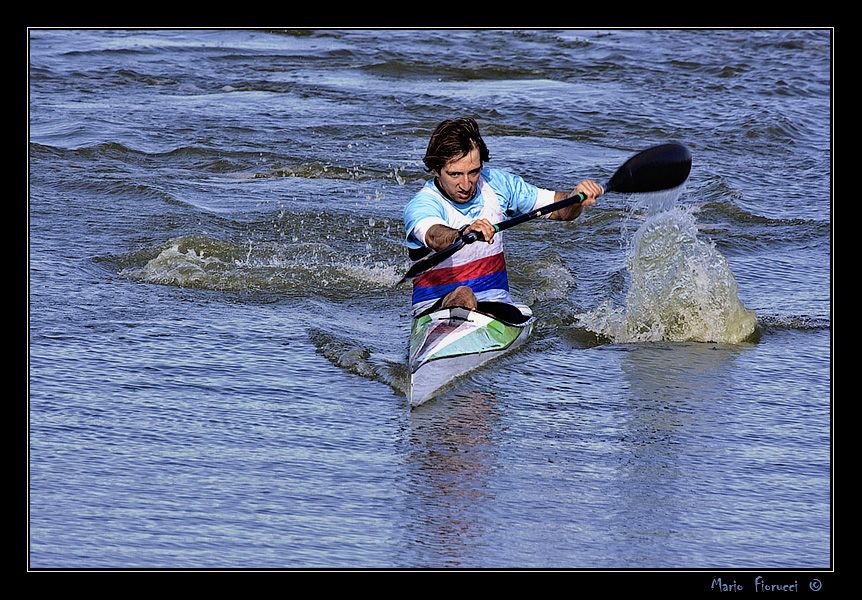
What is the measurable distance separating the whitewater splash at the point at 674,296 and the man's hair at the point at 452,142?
147cm

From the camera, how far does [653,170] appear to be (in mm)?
6562

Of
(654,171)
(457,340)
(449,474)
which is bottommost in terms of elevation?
(449,474)

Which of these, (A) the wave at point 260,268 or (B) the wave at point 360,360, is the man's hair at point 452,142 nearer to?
(B) the wave at point 360,360

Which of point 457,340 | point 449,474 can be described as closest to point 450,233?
point 457,340

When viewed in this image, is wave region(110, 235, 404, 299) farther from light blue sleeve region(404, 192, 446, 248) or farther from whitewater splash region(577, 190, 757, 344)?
light blue sleeve region(404, 192, 446, 248)

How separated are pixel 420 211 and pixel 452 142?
35 centimetres

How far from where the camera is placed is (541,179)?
1016 centimetres

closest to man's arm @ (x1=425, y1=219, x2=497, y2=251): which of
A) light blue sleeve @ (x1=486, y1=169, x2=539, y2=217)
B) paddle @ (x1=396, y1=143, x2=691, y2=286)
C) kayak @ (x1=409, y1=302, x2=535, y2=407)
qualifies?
kayak @ (x1=409, y1=302, x2=535, y2=407)

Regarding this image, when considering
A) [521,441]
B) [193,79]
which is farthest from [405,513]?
[193,79]

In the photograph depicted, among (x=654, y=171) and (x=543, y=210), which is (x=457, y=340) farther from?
(x=654, y=171)

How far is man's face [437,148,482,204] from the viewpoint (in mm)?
5703

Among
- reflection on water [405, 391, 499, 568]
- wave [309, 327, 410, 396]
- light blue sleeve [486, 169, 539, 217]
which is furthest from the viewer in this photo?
light blue sleeve [486, 169, 539, 217]

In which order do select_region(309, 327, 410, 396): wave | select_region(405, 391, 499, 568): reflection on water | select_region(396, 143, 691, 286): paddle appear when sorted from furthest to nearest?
select_region(396, 143, 691, 286): paddle
select_region(309, 327, 410, 396): wave
select_region(405, 391, 499, 568): reflection on water

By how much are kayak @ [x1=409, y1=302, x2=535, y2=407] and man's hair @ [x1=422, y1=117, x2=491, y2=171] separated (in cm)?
71
